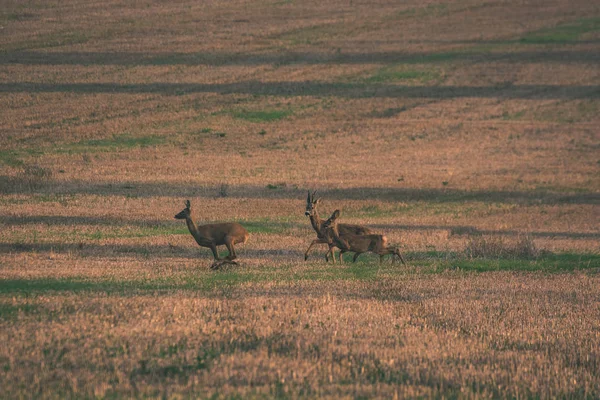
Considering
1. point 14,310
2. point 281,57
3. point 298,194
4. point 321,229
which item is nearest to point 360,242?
point 321,229

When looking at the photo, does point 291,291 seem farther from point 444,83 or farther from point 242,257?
point 444,83

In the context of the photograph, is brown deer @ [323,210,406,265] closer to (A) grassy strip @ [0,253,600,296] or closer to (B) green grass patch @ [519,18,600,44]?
(A) grassy strip @ [0,253,600,296]

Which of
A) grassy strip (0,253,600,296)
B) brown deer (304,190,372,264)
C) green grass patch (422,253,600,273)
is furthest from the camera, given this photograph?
brown deer (304,190,372,264)

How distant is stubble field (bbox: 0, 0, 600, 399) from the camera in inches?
475

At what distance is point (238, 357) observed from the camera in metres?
12.0

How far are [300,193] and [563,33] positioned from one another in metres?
48.3

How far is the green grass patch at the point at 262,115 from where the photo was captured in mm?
58875

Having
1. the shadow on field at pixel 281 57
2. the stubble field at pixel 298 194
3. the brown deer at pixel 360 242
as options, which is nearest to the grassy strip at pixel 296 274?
the stubble field at pixel 298 194

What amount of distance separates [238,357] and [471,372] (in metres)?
2.74

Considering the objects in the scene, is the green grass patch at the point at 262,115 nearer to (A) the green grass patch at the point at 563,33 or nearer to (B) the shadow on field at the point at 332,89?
(B) the shadow on field at the point at 332,89

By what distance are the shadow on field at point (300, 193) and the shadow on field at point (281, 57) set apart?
29985 millimetres

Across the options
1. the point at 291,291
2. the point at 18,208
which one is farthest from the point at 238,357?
the point at 18,208

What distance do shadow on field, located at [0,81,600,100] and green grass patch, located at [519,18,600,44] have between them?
11399 mm

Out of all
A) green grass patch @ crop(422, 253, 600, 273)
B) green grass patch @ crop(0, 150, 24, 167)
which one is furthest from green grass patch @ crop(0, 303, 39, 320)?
green grass patch @ crop(0, 150, 24, 167)
